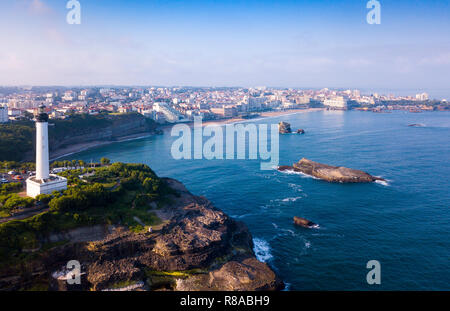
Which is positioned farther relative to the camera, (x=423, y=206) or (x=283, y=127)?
(x=283, y=127)

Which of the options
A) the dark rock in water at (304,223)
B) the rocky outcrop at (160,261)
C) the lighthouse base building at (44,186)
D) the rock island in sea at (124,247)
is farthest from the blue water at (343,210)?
the lighthouse base building at (44,186)

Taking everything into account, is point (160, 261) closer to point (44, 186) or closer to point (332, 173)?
point (44, 186)

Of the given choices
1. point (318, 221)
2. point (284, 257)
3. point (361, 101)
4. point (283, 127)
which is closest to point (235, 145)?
point (283, 127)

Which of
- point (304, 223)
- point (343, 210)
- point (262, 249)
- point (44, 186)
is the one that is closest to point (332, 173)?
point (343, 210)

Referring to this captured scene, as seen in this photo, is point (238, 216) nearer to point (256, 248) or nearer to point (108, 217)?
point (256, 248)

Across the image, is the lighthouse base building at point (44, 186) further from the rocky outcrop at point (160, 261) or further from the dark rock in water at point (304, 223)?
the dark rock in water at point (304, 223)

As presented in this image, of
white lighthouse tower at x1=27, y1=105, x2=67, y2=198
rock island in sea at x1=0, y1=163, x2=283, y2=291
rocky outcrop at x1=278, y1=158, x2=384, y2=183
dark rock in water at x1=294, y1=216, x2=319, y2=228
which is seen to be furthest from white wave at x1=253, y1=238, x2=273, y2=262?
rocky outcrop at x1=278, y1=158, x2=384, y2=183
